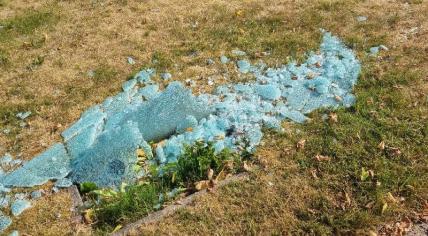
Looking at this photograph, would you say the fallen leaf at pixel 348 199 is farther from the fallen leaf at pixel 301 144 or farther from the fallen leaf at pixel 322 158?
the fallen leaf at pixel 301 144

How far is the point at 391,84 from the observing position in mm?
5578

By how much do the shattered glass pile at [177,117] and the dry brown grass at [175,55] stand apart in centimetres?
24

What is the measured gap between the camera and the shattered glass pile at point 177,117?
4.89m

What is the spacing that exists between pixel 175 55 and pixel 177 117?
1530 millimetres

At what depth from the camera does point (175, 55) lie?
661 cm

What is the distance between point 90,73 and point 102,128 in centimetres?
130

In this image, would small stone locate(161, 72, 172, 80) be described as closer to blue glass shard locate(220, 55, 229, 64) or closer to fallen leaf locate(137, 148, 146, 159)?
blue glass shard locate(220, 55, 229, 64)

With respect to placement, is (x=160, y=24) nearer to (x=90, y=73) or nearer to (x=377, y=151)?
(x=90, y=73)

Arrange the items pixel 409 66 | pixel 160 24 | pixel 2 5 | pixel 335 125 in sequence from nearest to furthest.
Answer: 1. pixel 335 125
2. pixel 409 66
3. pixel 160 24
4. pixel 2 5

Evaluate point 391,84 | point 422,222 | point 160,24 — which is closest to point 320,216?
point 422,222

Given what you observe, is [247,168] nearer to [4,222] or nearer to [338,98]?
[338,98]

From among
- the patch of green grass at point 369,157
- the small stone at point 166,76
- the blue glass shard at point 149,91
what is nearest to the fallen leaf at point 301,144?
the patch of green grass at point 369,157

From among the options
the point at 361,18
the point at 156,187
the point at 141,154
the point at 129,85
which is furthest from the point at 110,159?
the point at 361,18

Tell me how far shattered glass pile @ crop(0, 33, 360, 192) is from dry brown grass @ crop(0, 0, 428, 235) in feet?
0.79
